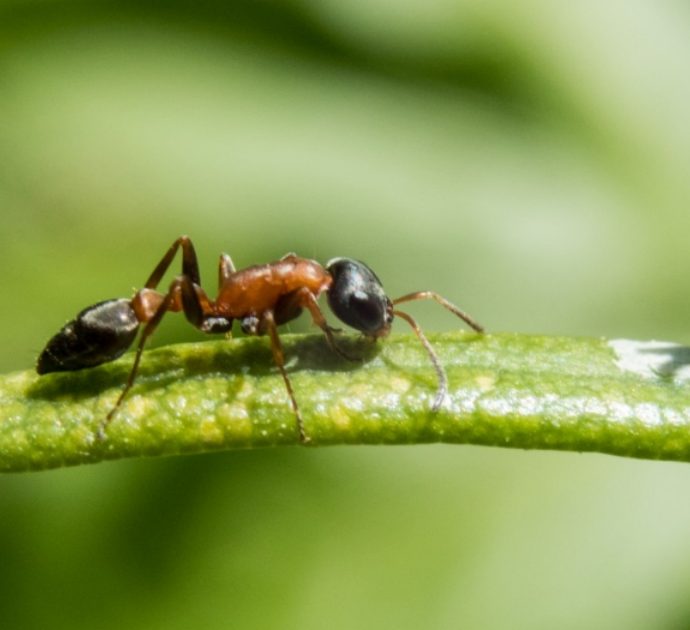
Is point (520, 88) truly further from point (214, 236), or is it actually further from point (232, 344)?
point (232, 344)

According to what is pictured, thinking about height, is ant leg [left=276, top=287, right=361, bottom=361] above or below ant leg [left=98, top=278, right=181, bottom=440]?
above

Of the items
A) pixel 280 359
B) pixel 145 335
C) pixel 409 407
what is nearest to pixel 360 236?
pixel 145 335

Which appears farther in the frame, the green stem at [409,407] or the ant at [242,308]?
the ant at [242,308]

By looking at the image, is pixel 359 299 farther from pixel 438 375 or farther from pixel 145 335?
pixel 438 375

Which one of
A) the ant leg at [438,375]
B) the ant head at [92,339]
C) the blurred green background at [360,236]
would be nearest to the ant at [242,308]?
the ant head at [92,339]

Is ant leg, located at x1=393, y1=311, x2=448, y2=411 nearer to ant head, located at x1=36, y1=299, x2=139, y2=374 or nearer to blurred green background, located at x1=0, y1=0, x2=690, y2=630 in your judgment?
ant head, located at x1=36, y1=299, x2=139, y2=374

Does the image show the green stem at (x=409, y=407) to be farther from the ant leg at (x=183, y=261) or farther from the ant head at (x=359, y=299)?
the ant leg at (x=183, y=261)

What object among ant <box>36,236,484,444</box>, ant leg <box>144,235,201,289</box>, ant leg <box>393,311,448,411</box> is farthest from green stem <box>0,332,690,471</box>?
ant leg <box>144,235,201,289</box>
